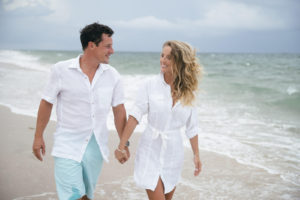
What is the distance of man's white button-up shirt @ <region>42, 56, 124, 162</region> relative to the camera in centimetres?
295

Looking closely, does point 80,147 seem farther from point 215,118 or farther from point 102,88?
point 215,118

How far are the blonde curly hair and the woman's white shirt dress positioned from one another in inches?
3.2

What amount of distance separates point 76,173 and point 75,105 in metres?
0.60

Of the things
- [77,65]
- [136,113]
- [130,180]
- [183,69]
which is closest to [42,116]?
[77,65]

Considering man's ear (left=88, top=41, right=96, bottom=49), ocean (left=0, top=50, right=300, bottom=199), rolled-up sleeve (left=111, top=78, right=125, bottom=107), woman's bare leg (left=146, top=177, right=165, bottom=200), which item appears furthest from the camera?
ocean (left=0, top=50, right=300, bottom=199)

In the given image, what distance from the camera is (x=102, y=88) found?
10.0 ft

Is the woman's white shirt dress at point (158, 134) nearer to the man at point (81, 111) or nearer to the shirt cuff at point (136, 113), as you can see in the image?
the shirt cuff at point (136, 113)

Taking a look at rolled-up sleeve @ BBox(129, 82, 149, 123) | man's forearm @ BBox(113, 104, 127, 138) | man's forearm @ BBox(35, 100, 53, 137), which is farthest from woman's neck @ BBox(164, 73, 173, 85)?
man's forearm @ BBox(35, 100, 53, 137)

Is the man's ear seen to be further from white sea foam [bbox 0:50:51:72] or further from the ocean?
white sea foam [bbox 0:50:51:72]

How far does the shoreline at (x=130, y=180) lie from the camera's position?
4.32 m

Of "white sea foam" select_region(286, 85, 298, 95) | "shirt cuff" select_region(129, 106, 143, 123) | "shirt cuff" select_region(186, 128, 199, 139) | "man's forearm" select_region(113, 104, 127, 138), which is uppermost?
"shirt cuff" select_region(129, 106, 143, 123)

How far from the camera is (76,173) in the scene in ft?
9.52

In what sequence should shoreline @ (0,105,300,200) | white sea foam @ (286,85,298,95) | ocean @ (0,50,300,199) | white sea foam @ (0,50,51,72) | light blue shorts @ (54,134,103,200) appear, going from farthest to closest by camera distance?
white sea foam @ (0,50,51,72), white sea foam @ (286,85,298,95), ocean @ (0,50,300,199), shoreline @ (0,105,300,200), light blue shorts @ (54,134,103,200)

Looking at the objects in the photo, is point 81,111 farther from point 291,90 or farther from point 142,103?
point 291,90
